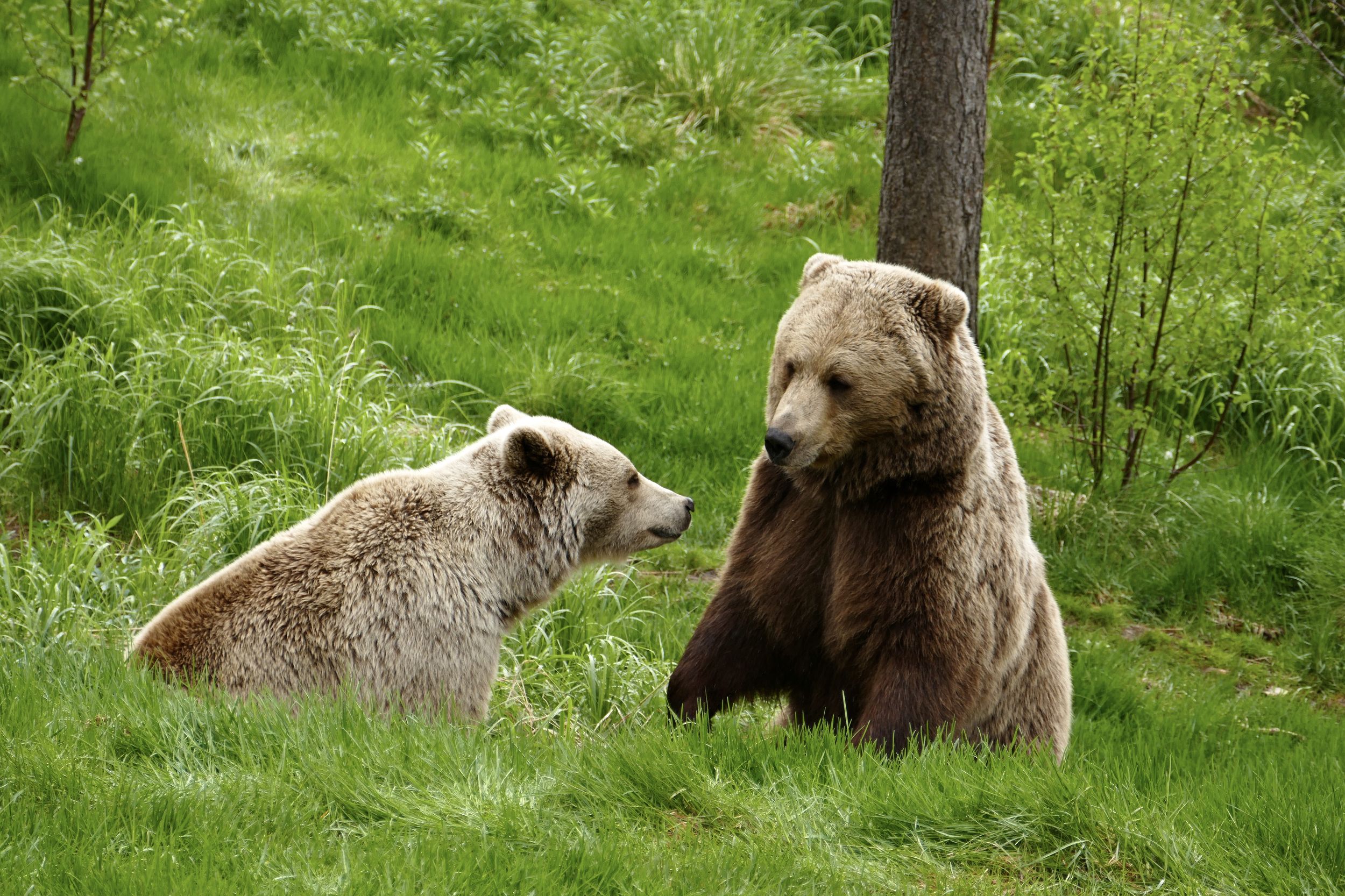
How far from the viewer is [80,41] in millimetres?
8969

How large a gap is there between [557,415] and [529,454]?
325cm

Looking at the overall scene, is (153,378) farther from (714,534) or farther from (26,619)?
(714,534)

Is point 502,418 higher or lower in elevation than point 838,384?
lower

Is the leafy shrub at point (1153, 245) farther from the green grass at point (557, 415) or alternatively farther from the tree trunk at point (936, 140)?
the tree trunk at point (936, 140)

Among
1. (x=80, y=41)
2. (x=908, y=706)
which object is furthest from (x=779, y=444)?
(x=80, y=41)

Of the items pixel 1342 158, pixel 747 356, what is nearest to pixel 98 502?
pixel 747 356

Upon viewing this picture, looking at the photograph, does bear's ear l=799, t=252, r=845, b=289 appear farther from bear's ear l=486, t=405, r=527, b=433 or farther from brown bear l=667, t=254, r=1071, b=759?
bear's ear l=486, t=405, r=527, b=433

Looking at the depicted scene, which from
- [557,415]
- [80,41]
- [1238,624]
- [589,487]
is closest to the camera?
[589,487]

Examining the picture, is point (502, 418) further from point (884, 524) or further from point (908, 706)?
point (908, 706)

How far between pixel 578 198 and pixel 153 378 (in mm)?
4605

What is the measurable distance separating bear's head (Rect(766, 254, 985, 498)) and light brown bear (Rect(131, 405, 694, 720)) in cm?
121

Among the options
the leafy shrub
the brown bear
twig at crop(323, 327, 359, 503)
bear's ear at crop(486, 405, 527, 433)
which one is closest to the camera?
the brown bear

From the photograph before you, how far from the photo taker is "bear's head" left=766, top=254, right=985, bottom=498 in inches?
155

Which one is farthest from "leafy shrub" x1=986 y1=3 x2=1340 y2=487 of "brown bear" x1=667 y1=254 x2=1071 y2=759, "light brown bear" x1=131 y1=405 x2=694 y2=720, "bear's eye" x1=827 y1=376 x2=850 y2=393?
"bear's eye" x1=827 y1=376 x2=850 y2=393
